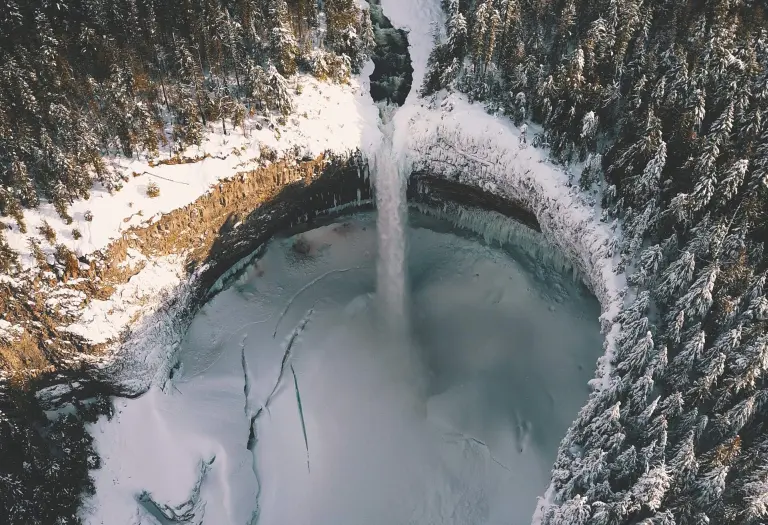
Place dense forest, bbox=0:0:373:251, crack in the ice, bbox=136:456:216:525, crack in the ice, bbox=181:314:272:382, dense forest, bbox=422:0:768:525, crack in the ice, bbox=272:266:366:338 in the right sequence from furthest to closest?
crack in the ice, bbox=272:266:366:338, crack in the ice, bbox=181:314:272:382, dense forest, bbox=0:0:373:251, crack in the ice, bbox=136:456:216:525, dense forest, bbox=422:0:768:525

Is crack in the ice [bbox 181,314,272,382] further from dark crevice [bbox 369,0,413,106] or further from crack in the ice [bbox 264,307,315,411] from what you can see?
dark crevice [bbox 369,0,413,106]

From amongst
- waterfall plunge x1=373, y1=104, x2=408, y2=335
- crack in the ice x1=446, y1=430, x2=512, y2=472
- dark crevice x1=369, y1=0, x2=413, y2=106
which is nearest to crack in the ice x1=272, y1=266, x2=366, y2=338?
waterfall plunge x1=373, y1=104, x2=408, y2=335

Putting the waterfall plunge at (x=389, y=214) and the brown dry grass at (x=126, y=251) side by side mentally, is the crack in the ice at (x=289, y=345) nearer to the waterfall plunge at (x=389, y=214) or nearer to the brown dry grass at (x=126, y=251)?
the waterfall plunge at (x=389, y=214)

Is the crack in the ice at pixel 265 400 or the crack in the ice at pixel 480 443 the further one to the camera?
the crack in the ice at pixel 480 443

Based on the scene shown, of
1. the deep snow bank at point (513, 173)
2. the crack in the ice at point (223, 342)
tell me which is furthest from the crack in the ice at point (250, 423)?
the deep snow bank at point (513, 173)

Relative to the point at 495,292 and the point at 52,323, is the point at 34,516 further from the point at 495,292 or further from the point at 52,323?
the point at 495,292

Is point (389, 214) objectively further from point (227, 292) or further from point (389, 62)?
point (389, 62)
